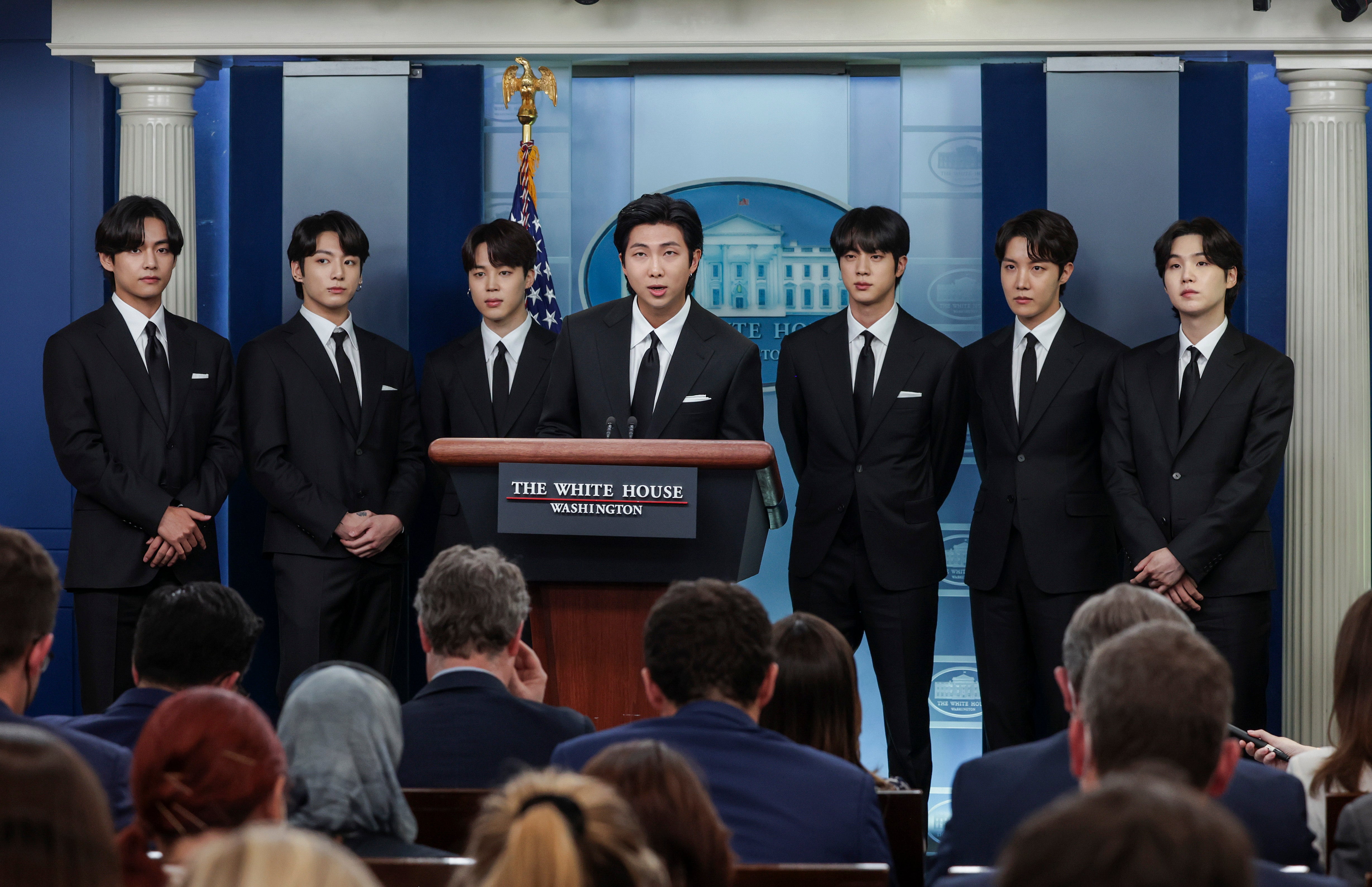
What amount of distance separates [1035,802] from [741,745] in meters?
0.45

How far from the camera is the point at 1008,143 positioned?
200 inches

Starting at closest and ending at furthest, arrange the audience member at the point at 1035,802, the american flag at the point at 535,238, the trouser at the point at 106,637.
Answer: the audience member at the point at 1035,802 < the trouser at the point at 106,637 < the american flag at the point at 535,238

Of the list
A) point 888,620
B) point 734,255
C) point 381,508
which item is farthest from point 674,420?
point 734,255

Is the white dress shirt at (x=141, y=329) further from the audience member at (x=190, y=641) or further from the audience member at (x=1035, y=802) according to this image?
the audience member at (x=1035, y=802)

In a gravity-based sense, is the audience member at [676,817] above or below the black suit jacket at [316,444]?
below

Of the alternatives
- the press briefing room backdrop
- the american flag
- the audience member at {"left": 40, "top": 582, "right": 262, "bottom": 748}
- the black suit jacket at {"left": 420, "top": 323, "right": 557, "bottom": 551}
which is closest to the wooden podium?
the audience member at {"left": 40, "top": 582, "right": 262, "bottom": 748}

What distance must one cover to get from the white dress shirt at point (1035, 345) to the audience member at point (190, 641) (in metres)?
2.61

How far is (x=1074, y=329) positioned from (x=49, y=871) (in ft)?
12.4

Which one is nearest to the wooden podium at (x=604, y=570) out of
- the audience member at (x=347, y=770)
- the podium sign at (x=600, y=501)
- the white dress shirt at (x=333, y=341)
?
the podium sign at (x=600, y=501)

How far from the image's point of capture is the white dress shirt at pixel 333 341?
4613 mm

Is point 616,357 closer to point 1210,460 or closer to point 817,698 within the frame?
point 817,698

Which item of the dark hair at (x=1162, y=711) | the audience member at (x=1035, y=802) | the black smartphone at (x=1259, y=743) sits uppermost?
the dark hair at (x=1162, y=711)

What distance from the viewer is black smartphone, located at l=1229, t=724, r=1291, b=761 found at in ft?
9.59

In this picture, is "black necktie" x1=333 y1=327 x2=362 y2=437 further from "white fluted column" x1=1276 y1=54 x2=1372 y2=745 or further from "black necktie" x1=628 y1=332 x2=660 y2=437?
"white fluted column" x1=1276 y1=54 x2=1372 y2=745
